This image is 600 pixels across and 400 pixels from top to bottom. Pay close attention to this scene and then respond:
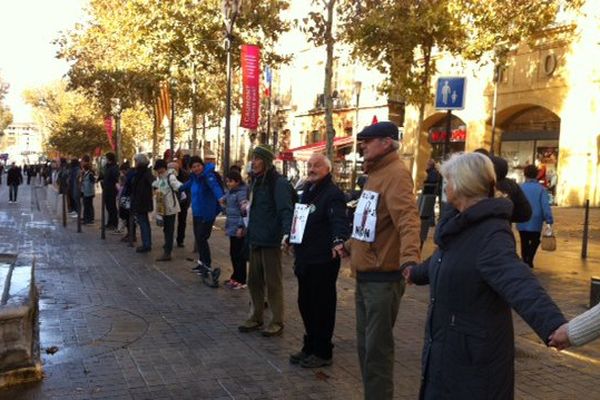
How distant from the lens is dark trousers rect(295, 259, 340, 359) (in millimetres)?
5238

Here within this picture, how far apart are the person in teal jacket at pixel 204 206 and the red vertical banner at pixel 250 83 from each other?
8134 millimetres

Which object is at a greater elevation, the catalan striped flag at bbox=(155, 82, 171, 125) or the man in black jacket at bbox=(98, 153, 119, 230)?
the catalan striped flag at bbox=(155, 82, 171, 125)

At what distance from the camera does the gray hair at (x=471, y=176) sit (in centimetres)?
279

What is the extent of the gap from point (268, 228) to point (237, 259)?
2.58m

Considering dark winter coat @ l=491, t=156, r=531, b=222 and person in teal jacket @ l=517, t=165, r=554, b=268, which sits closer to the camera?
dark winter coat @ l=491, t=156, r=531, b=222

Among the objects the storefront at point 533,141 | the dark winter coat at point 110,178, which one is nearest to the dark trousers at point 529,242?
the dark winter coat at point 110,178

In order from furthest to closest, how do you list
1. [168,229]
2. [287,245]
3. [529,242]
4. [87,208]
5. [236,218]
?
[87,208] → [168,229] → [529,242] → [236,218] → [287,245]

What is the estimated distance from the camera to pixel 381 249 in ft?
13.1

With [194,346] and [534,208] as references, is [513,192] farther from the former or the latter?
[534,208]

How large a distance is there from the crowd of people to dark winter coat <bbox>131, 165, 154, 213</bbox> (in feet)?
13.9

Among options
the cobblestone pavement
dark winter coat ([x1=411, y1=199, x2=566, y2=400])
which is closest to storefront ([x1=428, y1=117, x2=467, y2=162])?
the cobblestone pavement

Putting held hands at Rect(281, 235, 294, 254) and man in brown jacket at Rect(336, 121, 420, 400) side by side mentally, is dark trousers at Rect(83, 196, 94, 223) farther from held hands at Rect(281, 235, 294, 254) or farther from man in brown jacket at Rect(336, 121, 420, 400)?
man in brown jacket at Rect(336, 121, 420, 400)

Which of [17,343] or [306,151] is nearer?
[17,343]

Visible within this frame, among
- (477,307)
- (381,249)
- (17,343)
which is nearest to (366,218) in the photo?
(381,249)
